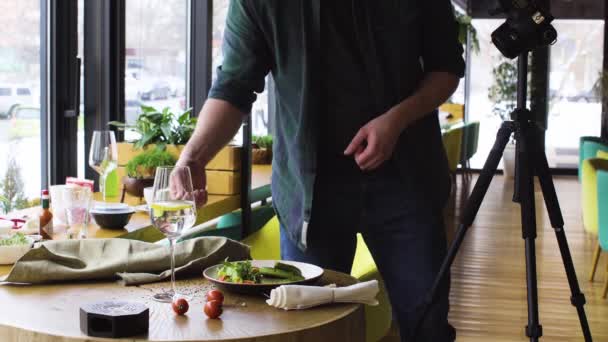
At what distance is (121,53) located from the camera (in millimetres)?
4031

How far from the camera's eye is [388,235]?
1.95m

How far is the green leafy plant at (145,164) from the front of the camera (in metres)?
3.32

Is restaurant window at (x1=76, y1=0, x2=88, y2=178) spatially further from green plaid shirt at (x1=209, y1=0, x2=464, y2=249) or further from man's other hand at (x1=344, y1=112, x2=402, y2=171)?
man's other hand at (x1=344, y1=112, x2=402, y2=171)

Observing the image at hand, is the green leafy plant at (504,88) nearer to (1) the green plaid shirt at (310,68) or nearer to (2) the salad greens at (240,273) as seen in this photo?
(1) the green plaid shirt at (310,68)

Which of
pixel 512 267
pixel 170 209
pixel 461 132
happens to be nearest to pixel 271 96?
pixel 512 267

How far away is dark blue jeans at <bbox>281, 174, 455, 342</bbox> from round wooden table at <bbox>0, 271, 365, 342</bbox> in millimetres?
415

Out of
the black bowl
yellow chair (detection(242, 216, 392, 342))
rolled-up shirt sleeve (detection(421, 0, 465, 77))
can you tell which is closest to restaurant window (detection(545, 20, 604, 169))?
yellow chair (detection(242, 216, 392, 342))

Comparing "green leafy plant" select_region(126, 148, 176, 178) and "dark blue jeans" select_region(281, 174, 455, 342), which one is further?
"green leafy plant" select_region(126, 148, 176, 178)

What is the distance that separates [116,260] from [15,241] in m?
0.53

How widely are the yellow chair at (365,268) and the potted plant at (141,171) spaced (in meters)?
0.60

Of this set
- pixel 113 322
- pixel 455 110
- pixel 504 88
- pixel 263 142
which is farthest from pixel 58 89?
pixel 504 88

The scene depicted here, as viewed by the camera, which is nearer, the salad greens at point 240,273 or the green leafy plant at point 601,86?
the salad greens at point 240,273

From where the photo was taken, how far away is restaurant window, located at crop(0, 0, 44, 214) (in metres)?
3.17

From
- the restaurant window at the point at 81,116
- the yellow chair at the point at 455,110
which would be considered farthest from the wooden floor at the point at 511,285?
the yellow chair at the point at 455,110
